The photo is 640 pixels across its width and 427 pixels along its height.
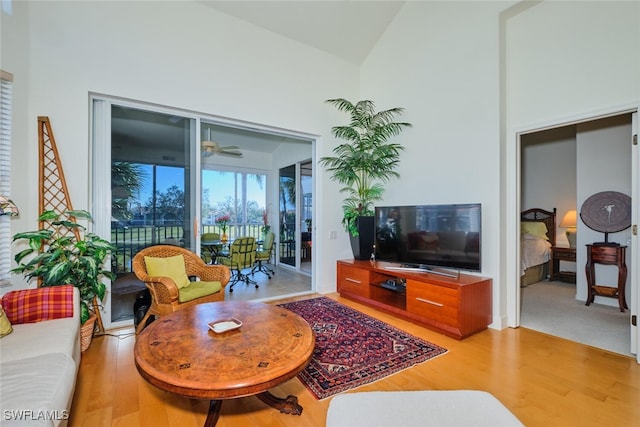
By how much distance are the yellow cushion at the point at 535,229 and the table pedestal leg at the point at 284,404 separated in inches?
220

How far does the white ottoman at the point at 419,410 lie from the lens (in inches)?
43.1

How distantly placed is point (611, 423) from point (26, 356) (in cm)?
330

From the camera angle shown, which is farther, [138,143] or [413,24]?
[413,24]

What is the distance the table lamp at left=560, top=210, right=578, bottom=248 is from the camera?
5.22m

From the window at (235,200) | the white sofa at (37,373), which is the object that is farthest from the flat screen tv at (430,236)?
the window at (235,200)

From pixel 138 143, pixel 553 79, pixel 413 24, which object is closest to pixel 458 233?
pixel 553 79

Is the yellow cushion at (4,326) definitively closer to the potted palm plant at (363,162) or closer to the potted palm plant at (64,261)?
the potted palm plant at (64,261)

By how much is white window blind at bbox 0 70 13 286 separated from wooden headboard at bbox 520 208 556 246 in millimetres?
7706

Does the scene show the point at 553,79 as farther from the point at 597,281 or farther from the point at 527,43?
the point at 597,281

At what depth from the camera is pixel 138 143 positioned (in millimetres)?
3305

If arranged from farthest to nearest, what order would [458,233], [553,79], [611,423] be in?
[458,233] < [553,79] < [611,423]

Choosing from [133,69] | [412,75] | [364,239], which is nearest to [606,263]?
[364,239]

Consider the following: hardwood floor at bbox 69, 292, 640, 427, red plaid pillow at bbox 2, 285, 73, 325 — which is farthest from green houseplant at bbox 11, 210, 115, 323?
hardwood floor at bbox 69, 292, 640, 427

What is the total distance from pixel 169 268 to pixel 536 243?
570 cm
